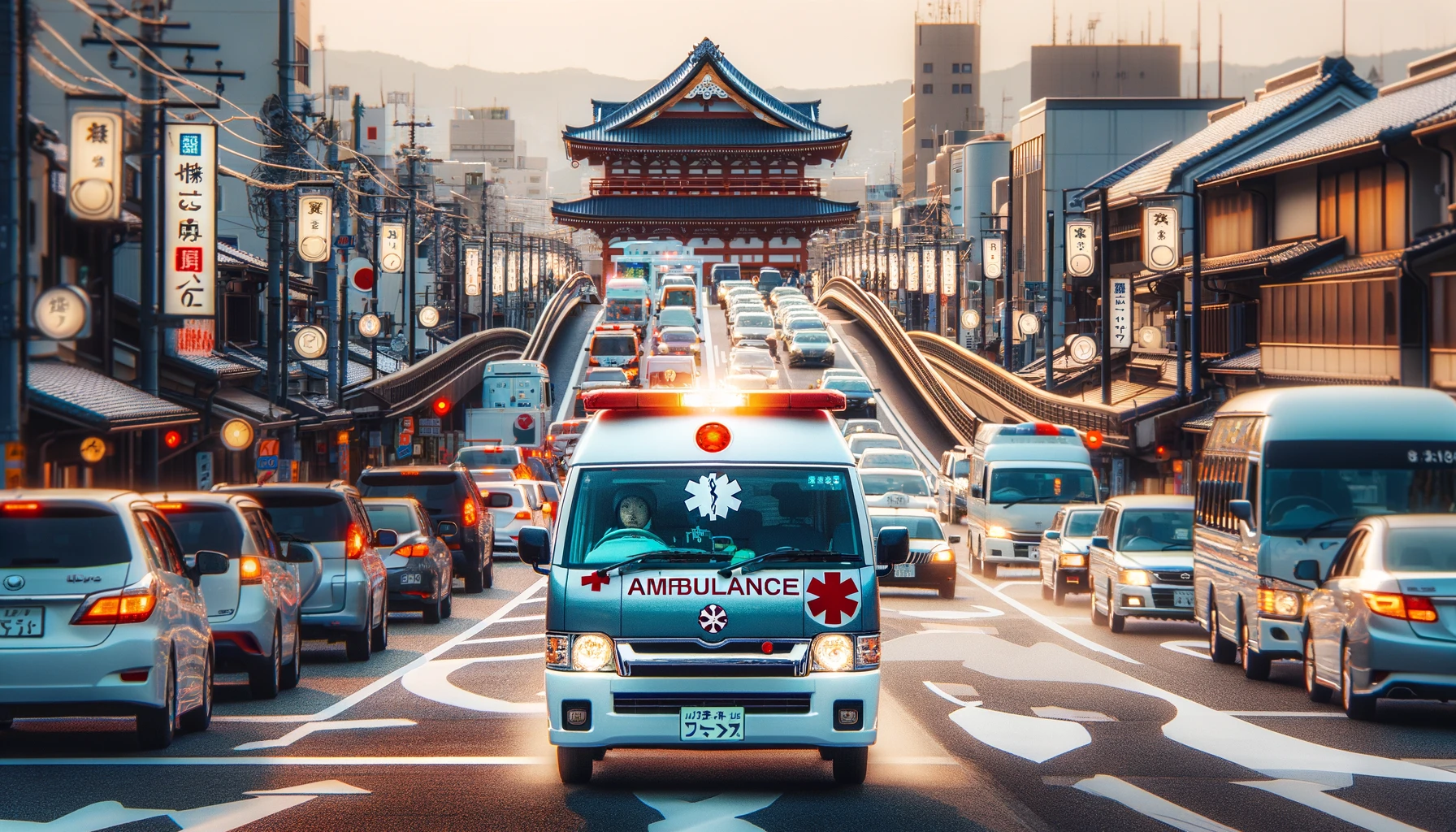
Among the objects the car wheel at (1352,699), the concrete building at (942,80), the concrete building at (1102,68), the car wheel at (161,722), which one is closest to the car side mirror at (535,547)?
the car wheel at (161,722)

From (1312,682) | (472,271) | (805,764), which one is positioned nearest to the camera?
(805,764)

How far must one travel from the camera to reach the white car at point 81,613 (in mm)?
11117

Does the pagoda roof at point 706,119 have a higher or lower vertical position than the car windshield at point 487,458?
higher

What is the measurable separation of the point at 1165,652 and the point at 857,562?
1052 centimetres

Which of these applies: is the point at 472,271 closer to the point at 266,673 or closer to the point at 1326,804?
the point at 266,673

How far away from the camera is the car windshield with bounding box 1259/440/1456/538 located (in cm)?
1669

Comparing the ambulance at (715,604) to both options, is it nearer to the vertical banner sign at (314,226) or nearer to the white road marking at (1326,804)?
the white road marking at (1326,804)

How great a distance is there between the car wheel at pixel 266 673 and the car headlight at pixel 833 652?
633 cm

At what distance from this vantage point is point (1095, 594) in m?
22.7

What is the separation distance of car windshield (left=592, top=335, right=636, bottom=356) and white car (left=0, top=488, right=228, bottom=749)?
5730 cm

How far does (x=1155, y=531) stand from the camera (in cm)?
2278

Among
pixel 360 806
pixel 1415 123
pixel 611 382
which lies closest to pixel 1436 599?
pixel 360 806

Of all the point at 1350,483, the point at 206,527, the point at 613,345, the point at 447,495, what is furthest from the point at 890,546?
the point at 613,345

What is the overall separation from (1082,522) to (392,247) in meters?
35.5
